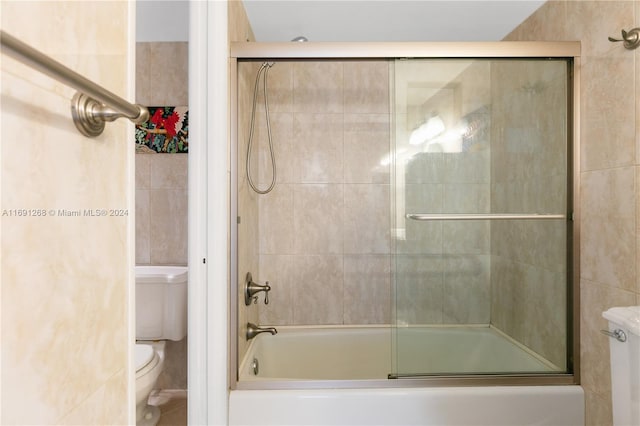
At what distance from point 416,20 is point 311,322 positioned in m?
1.89

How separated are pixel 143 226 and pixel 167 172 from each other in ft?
1.19

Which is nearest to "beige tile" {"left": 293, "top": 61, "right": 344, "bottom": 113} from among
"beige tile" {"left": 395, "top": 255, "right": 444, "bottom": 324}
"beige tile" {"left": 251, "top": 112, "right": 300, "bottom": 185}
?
"beige tile" {"left": 251, "top": 112, "right": 300, "bottom": 185}

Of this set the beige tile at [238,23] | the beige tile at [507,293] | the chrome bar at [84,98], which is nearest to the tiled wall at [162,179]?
the beige tile at [238,23]

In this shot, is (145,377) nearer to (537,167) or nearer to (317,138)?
(317,138)

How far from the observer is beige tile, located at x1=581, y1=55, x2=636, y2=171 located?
1312 mm

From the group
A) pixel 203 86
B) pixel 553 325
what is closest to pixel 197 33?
pixel 203 86

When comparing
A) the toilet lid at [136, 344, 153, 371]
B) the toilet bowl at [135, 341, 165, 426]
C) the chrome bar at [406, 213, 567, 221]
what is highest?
the chrome bar at [406, 213, 567, 221]

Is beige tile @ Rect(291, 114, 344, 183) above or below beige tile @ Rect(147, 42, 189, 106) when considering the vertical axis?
below

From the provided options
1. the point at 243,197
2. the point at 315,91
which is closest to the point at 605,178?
the point at 243,197

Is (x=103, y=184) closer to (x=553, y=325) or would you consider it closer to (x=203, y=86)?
(x=203, y=86)

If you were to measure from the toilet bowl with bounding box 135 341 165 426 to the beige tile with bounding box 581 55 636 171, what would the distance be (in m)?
2.12

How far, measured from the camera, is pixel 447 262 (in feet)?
5.38

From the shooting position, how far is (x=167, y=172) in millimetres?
2283

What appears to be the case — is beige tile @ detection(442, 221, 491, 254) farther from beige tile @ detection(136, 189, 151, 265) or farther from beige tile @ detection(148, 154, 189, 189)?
beige tile @ detection(136, 189, 151, 265)
